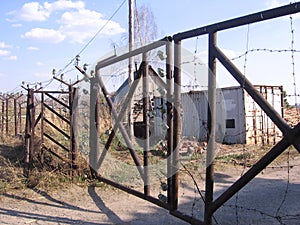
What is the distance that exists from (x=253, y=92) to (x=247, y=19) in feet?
2.05

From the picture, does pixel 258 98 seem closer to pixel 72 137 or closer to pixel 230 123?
pixel 72 137

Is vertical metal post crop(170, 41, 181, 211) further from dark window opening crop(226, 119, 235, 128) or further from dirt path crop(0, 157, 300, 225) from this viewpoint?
dark window opening crop(226, 119, 235, 128)

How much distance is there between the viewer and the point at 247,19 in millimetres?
2717

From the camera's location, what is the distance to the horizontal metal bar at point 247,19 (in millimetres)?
2405

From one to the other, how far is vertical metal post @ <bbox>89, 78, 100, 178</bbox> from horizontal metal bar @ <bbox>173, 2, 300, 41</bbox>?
298 centimetres

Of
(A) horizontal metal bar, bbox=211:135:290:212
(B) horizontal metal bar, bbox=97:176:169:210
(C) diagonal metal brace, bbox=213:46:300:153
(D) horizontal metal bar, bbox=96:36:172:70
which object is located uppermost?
(D) horizontal metal bar, bbox=96:36:172:70

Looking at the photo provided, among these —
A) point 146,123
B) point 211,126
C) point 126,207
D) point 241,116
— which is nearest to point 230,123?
point 241,116

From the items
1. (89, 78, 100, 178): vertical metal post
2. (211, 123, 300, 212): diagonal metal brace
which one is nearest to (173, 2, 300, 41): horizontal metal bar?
(211, 123, 300, 212): diagonal metal brace

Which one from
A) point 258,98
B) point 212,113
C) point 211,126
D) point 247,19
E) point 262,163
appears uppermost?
point 247,19

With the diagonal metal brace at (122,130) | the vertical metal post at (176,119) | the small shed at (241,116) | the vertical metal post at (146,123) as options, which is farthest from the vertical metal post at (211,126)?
the small shed at (241,116)

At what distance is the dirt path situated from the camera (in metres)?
4.22

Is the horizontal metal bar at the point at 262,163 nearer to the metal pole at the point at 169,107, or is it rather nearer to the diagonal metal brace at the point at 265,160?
the diagonal metal brace at the point at 265,160

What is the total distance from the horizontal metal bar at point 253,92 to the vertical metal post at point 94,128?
137 inches

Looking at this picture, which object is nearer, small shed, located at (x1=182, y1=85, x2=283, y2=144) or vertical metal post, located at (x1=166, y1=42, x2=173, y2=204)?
vertical metal post, located at (x1=166, y1=42, x2=173, y2=204)
